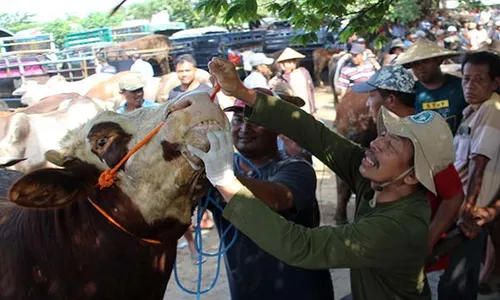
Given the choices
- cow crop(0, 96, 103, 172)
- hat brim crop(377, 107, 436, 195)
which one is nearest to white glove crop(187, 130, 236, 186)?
hat brim crop(377, 107, 436, 195)

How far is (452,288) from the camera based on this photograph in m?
3.60

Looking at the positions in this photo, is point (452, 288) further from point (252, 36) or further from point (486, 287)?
point (252, 36)

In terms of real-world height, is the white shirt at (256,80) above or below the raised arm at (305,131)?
below

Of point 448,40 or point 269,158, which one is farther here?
point 448,40

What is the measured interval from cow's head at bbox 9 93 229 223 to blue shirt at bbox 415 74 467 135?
3.01 meters

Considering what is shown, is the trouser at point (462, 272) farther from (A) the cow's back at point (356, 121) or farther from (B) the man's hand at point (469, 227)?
(A) the cow's back at point (356, 121)

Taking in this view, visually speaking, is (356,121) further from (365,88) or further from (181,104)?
(181,104)

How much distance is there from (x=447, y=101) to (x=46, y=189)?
3637 mm

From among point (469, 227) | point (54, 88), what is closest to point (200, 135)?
point (469, 227)

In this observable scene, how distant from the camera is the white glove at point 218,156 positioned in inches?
72.9

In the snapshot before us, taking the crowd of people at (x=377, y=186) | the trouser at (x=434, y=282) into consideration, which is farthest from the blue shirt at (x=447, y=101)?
the trouser at (x=434, y=282)

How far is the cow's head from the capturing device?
195cm

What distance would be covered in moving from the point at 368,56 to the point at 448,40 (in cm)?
891

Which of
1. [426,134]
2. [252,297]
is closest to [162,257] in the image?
[252,297]
